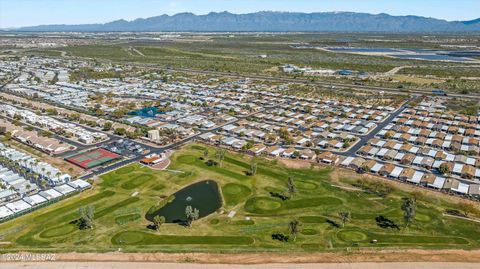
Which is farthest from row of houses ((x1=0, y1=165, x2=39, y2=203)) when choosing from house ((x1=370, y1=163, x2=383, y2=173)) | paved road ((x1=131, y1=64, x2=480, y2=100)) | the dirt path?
paved road ((x1=131, y1=64, x2=480, y2=100))

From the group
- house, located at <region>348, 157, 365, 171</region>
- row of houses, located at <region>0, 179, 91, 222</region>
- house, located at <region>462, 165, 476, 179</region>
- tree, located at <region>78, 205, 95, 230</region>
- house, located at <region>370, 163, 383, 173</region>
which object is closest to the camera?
tree, located at <region>78, 205, 95, 230</region>

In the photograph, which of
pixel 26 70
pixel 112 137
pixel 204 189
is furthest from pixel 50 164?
pixel 26 70

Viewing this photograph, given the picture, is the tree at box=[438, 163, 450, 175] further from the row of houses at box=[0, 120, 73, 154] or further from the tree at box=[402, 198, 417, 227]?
the row of houses at box=[0, 120, 73, 154]

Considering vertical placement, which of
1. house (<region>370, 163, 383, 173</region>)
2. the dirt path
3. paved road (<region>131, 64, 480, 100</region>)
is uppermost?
paved road (<region>131, 64, 480, 100</region>)

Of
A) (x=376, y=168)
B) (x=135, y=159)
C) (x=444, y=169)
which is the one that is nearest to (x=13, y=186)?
(x=135, y=159)

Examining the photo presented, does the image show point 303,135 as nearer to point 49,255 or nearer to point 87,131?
point 87,131

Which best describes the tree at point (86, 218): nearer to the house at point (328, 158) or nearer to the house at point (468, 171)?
the house at point (328, 158)
